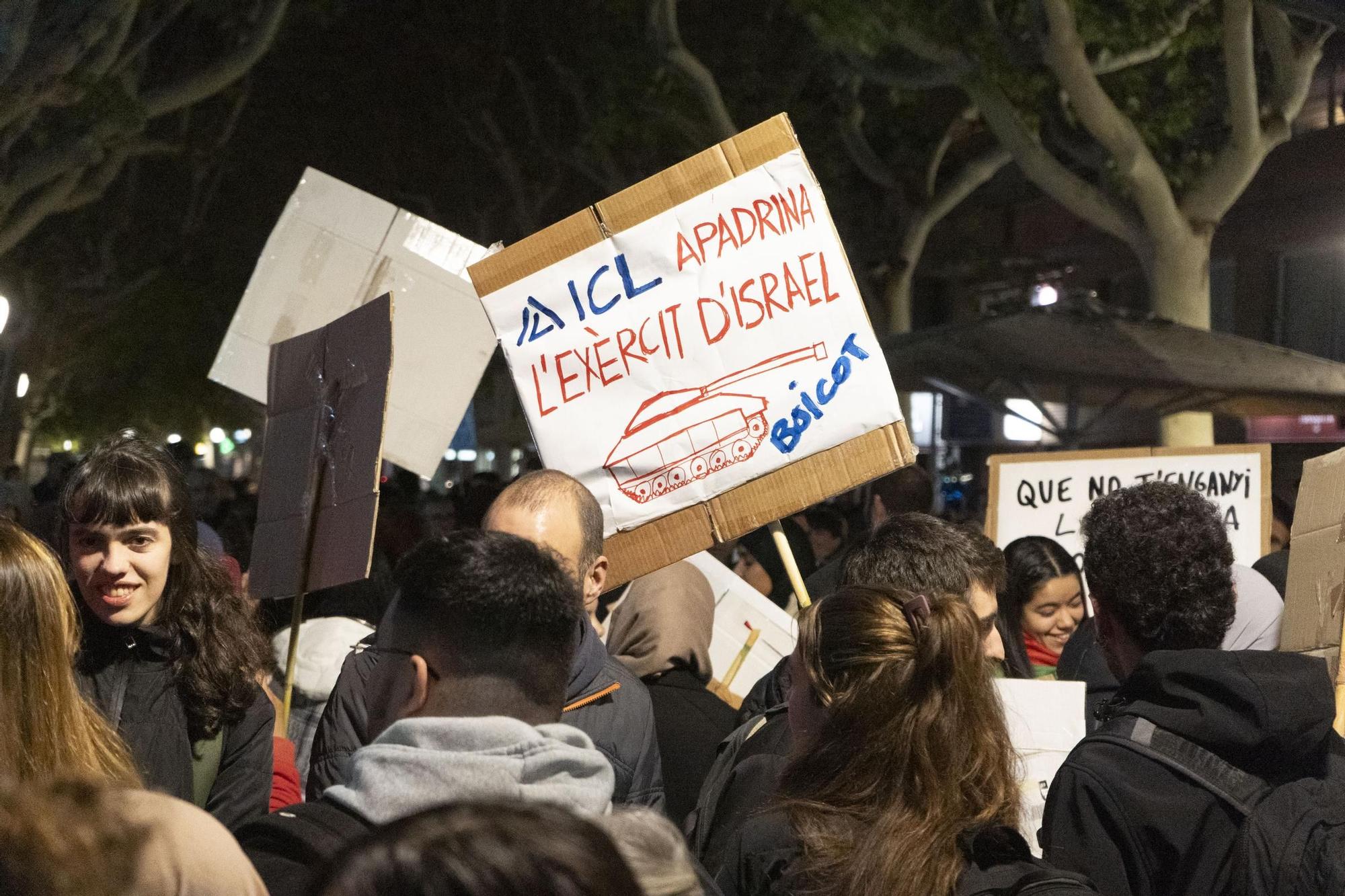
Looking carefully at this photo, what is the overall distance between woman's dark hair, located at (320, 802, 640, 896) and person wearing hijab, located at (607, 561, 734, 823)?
259 centimetres

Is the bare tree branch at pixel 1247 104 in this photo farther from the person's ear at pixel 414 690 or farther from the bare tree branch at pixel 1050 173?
the person's ear at pixel 414 690

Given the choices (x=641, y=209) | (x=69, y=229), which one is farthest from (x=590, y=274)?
(x=69, y=229)

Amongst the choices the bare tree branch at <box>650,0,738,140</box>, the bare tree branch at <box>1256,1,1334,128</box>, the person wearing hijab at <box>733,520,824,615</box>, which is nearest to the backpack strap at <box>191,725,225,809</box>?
the person wearing hijab at <box>733,520,824,615</box>

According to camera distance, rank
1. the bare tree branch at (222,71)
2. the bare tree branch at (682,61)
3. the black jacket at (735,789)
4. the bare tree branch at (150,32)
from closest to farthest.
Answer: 1. the black jacket at (735,789)
2. the bare tree branch at (150,32)
3. the bare tree branch at (222,71)
4. the bare tree branch at (682,61)

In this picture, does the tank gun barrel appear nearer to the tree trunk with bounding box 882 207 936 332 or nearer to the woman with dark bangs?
the woman with dark bangs

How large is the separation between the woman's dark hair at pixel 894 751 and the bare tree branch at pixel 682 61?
551 inches

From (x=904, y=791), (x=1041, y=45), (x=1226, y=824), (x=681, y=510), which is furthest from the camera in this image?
(x=1041, y=45)

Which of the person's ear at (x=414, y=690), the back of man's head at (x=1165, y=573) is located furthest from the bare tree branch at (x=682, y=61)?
the person's ear at (x=414, y=690)

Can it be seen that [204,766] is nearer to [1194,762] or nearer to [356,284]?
[1194,762]

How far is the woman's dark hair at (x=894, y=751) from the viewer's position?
2219 mm

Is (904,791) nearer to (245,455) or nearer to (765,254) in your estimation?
(765,254)

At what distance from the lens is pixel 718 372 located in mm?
4012

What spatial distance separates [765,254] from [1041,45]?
26.9ft

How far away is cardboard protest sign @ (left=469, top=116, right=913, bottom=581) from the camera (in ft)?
12.9
